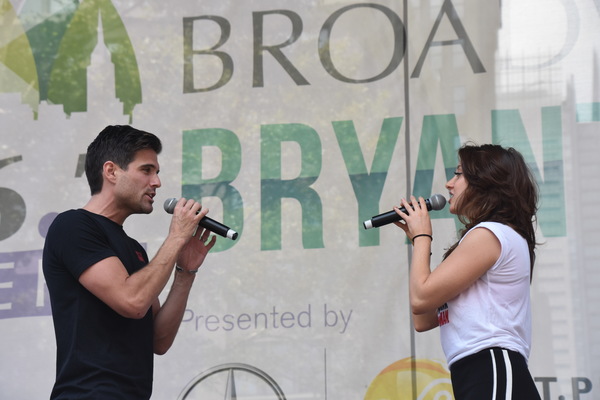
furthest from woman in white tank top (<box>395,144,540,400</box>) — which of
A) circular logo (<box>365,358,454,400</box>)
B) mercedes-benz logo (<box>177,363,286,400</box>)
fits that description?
mercedes-benz logo (<box>177,363,286,400</box>)

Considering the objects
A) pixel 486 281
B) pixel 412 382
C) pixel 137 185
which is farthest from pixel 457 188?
pixel 412 382

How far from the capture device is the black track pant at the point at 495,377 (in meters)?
2.00

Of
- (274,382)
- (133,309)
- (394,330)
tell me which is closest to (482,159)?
(133,309)

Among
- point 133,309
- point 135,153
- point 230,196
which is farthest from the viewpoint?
point 230,196

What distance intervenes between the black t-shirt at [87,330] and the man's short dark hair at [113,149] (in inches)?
7.4

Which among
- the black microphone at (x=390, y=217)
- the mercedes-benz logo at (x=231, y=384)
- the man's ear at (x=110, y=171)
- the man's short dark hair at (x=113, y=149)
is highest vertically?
the man's short dark hair at (x=113, y=149)

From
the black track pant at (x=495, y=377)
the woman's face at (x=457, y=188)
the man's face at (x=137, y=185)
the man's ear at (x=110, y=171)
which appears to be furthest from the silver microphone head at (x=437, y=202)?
the man's ear at (x=110, y=171)

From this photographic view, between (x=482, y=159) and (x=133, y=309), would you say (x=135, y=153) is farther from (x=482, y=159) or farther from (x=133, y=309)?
(x=482, y=159)

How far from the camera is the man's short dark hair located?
247 cm

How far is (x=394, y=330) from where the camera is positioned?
324cm

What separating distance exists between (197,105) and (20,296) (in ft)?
3.42

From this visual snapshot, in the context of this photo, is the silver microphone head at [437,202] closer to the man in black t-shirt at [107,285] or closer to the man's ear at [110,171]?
the man in black t-shirt at [107,285]

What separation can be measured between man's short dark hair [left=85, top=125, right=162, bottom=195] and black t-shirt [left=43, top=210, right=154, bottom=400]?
0.62 feet

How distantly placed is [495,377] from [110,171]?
1179 mm
